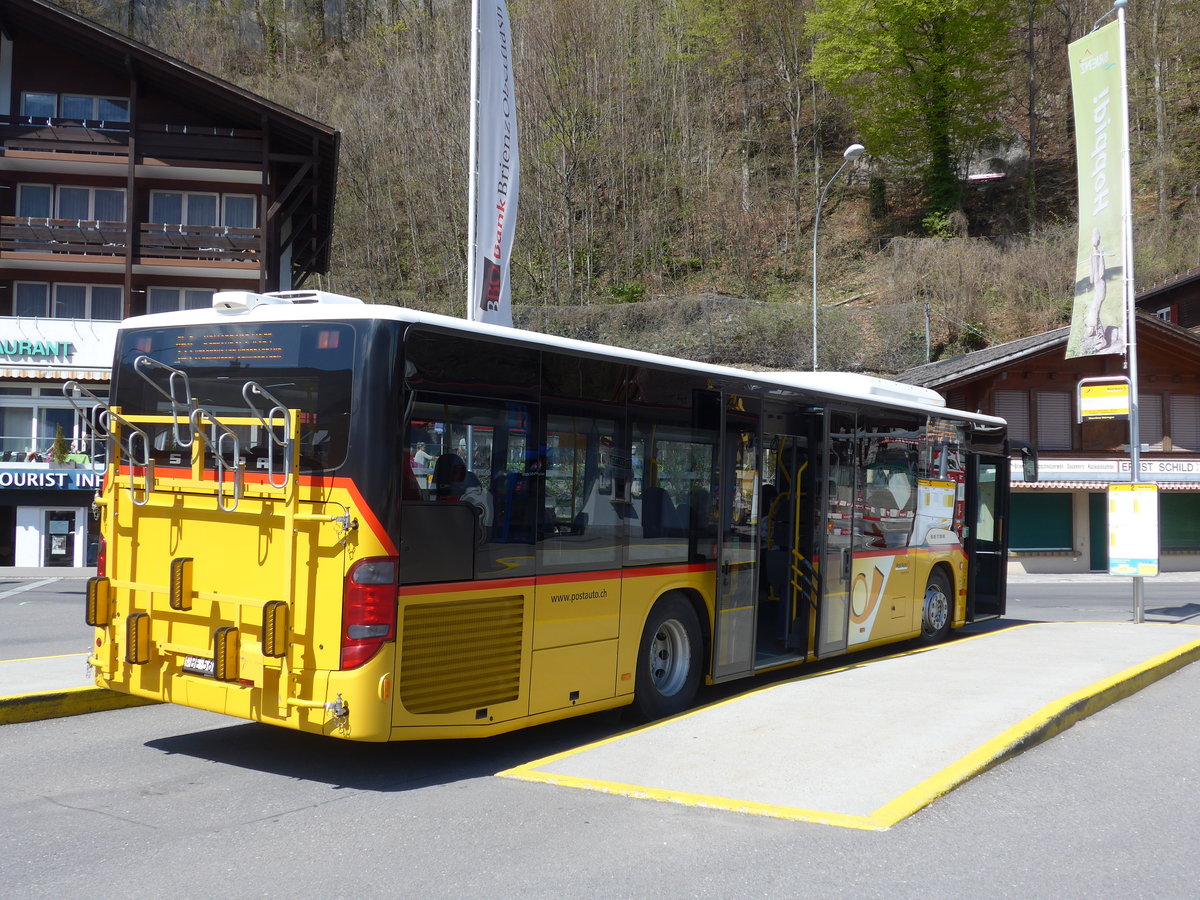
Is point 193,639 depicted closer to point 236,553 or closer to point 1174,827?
point 236,553

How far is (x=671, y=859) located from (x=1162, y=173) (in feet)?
158

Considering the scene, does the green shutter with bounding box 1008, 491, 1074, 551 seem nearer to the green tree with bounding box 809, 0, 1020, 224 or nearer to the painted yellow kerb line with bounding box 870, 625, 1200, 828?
the painted yellow kerb line with bounding box 870, 625, 1200, 828

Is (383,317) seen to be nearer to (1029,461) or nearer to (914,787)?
(914,787)

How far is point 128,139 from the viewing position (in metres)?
30.0

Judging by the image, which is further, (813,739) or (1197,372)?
(1197,372)

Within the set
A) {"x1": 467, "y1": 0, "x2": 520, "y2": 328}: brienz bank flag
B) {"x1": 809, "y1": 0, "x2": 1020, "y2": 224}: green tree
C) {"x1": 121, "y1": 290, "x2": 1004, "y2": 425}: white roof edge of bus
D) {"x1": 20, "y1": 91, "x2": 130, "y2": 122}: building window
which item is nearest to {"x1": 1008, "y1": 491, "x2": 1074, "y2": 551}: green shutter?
{"x1": 809, "y1": 0, "x2": 1020, "y2": 224}: green tree

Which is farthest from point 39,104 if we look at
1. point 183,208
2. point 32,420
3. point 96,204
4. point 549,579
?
point 549,579

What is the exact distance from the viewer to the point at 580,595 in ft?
24.4

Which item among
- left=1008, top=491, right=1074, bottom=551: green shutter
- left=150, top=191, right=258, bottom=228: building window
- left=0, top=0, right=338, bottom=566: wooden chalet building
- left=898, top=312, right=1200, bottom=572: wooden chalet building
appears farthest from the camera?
left=150, top=191, right=258, bottom=228: building window

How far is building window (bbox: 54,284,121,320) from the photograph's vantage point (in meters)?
30.8

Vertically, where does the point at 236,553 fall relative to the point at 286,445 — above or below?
below

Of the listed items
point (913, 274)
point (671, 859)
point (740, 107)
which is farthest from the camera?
point (740, 107)

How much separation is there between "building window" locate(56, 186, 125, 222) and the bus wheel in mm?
26527

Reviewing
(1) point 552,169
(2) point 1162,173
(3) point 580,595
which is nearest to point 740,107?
(1) point 552,169
